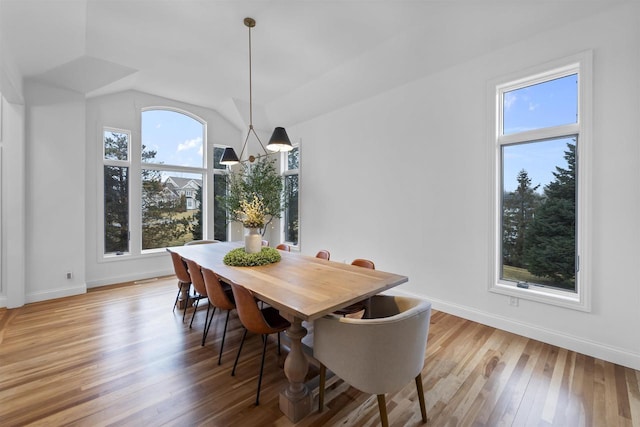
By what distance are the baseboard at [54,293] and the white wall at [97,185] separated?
32 cm

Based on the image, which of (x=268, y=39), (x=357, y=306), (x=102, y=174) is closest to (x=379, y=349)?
(x=357, y=306)

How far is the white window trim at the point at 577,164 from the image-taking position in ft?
8.28

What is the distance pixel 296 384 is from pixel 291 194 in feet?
14.8

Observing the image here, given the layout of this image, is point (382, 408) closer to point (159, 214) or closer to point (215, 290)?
point (215, 290)

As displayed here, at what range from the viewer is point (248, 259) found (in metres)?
2.73

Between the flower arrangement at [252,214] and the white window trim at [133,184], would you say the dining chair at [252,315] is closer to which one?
the flower arrangement at [252,214]

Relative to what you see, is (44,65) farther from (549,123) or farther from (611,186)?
(611,186)

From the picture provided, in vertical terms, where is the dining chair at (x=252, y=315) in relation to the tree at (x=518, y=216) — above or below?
below

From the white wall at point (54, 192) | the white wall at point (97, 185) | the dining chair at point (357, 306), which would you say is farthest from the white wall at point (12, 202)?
the dining chair at point (357, 306)

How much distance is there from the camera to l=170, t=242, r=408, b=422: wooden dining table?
1.72m

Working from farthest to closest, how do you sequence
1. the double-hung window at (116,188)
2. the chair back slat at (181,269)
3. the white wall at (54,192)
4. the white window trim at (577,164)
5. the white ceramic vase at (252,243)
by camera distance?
the double-hung window at (116,188), the white wall at (54,192), the chair back slat at (181,269), the white ceramic vase at (252,243), the white window trim at (577,164)

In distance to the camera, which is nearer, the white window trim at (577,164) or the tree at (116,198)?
the white window trim at (577,164)

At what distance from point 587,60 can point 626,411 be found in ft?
9.50

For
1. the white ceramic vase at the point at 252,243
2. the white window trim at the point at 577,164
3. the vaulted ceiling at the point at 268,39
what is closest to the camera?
the white window trim at the point at 577,164
